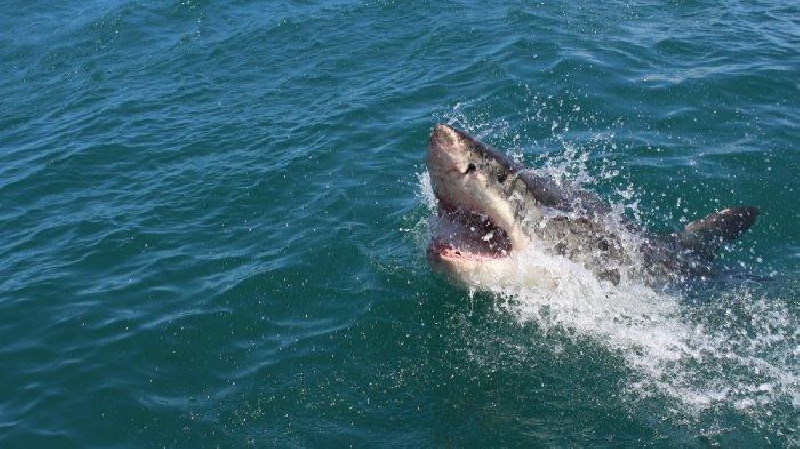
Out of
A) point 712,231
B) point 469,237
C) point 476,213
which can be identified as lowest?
point 712,231

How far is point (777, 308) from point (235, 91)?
39.7ft

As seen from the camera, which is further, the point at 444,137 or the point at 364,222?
the point at 364,222

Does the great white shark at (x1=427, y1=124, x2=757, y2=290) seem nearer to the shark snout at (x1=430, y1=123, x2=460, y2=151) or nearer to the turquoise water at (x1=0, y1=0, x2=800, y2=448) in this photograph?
the shark snout at (x1=430, y1=123, x2=460, y2=151)

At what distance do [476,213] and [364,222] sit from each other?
12.7ft

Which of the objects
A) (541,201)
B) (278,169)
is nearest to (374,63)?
(278,169)

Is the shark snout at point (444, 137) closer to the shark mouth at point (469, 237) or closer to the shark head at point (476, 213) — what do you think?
the shark head at point (476, 213)

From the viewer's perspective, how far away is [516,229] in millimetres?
9023

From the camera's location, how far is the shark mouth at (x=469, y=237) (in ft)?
29.7

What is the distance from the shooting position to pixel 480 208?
897 cm

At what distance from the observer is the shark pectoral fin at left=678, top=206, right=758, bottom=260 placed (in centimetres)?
1030

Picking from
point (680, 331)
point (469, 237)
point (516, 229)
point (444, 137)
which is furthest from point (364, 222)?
point (680, 331)

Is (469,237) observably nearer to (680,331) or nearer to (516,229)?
(516,229)

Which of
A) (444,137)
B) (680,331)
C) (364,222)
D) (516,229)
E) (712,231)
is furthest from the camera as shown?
(364,222)

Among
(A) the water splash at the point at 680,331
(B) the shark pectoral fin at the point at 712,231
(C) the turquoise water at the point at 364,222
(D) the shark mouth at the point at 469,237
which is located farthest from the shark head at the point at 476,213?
(B) the shark pectoral fin at the point at 712,231
